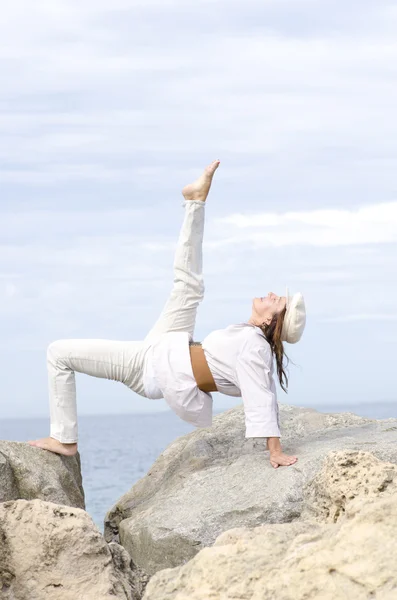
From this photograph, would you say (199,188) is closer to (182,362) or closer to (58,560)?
(182,362)

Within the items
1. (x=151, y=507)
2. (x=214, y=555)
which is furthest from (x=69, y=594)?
(x=151, y=507)

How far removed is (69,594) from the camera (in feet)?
14.9

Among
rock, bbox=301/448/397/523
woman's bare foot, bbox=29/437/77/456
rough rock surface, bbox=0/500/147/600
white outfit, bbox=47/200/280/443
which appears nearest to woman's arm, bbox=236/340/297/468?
white outfit, bbox=47/200/280/443

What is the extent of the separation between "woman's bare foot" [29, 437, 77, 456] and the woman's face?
183 cm

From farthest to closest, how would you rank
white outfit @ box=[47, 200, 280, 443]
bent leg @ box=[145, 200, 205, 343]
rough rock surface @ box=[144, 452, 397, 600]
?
1. bent leg @ box=[145, 200, 205, 343]
2. white outfit @ box=[47, 200, 280, 443]
3. rough rock surface @ box=[144, 452, 397, 600]

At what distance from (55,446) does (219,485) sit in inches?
Answer: 61.9

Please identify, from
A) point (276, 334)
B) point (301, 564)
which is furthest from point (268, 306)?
point (301, 564)

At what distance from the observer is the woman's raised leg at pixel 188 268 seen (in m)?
7.20

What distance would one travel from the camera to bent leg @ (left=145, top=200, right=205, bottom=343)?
7199 millimetres

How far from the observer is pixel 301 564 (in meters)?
3.42

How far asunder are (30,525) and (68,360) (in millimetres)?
2876

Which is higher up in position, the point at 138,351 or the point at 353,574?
the point at 138,351

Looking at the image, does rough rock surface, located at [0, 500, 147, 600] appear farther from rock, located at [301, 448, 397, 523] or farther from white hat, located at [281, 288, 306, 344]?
white hat, located at [281, 288, 306, 344]

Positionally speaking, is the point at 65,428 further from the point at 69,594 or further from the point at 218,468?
the point at 69,594
